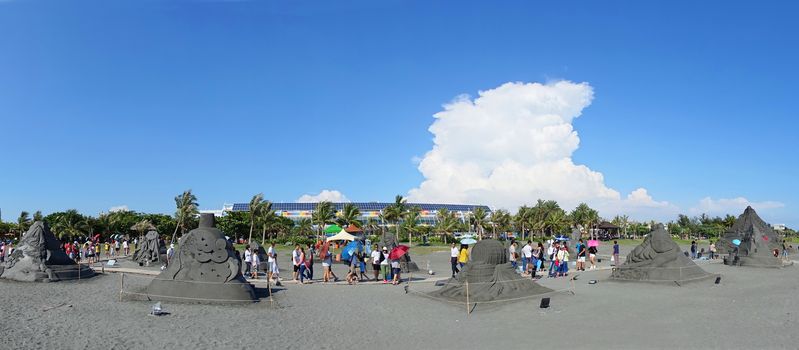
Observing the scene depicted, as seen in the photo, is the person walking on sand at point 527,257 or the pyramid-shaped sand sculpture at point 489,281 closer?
the pyramid-shaped sand sculpture at point 489,281

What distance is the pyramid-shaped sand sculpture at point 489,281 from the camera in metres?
14.6

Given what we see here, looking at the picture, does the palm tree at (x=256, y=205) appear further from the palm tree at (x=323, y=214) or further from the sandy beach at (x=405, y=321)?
the sandy beach at (x=405, y=321)

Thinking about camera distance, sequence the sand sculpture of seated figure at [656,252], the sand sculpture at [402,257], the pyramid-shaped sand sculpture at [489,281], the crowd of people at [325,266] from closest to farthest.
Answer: the pyramid-shaped sand sculpture at [489,281] < the sand sculpture of seated figure at [656,252] < the crowd of people at [325,266] < the sand sculpture at [402,257]

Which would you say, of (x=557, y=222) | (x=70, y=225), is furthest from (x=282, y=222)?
(x=557, y=222)

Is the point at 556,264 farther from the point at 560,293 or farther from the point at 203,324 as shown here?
the point at 203,324

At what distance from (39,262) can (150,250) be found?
1090 centimetres

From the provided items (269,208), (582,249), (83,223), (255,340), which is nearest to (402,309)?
(255,340)

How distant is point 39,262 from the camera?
18.7 m

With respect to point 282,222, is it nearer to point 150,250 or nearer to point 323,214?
point 323,214

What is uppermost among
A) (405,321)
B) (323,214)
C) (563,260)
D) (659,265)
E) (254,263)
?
(323,214)

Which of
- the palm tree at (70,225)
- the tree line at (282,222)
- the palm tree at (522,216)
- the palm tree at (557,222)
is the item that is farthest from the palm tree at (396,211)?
the palm tree at (70,225)

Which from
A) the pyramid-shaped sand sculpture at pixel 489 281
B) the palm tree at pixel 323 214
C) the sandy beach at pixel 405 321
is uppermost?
the palm tree at pixel 323 214

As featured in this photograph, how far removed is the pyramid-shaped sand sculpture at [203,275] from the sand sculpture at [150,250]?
16.2 m

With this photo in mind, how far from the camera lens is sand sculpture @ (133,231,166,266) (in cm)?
2920
